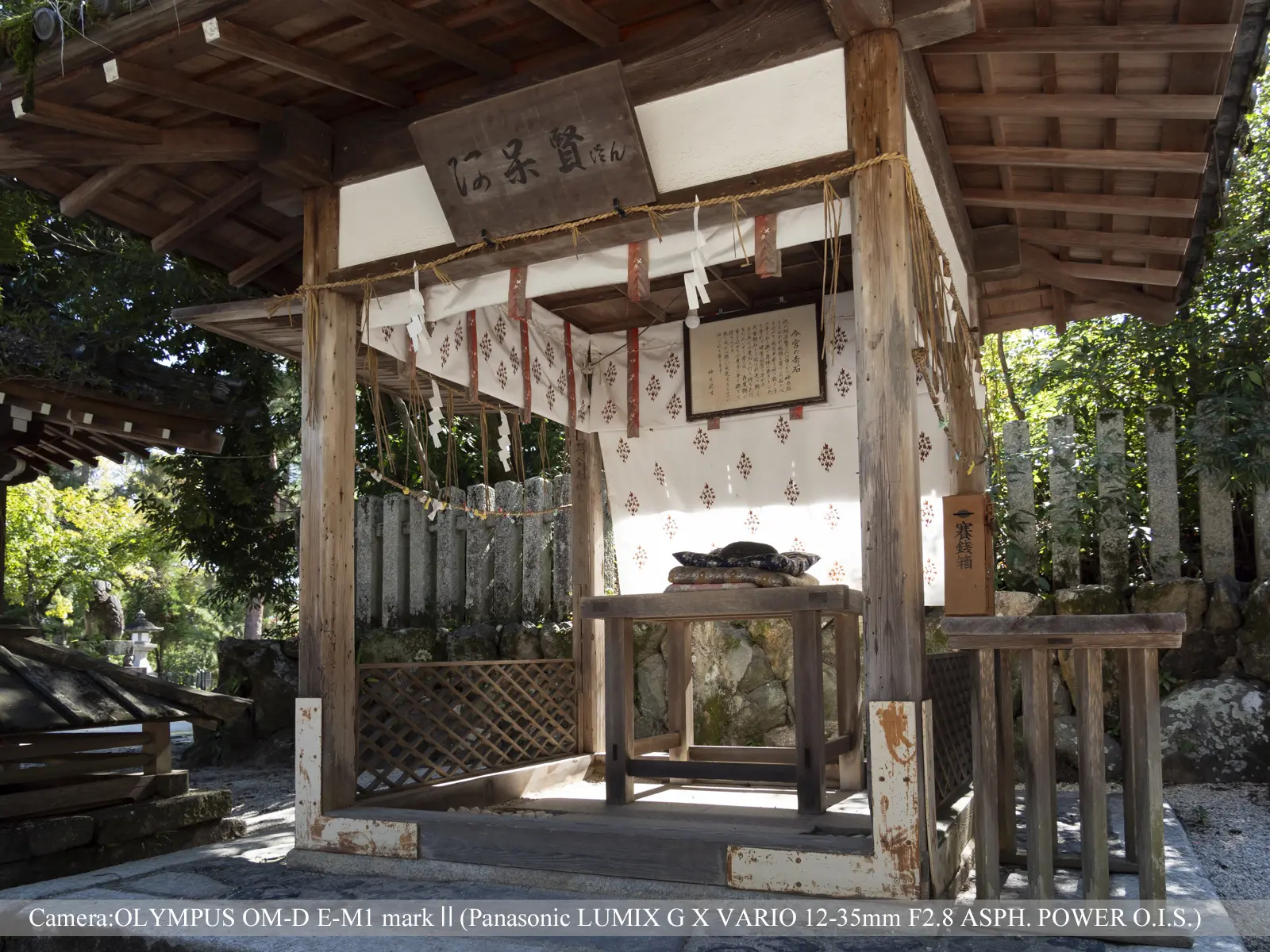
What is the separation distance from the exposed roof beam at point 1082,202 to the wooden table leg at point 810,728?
100 inches

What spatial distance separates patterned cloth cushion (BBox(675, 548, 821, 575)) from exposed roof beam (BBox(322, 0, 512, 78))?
265 cm

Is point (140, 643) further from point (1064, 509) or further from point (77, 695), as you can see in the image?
point (1064, 509)

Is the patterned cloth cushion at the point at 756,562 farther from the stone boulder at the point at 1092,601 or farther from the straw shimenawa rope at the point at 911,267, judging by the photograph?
the stone boulder at the point at 1092,601

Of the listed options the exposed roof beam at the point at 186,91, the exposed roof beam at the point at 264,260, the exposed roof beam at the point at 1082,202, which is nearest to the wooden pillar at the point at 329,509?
the exposed roof beam at the point at 186,91

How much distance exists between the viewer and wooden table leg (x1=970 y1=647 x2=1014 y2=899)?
3.14 meters

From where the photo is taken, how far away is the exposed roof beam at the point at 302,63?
3.66m

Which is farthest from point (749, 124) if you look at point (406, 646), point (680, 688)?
point (406, 646)

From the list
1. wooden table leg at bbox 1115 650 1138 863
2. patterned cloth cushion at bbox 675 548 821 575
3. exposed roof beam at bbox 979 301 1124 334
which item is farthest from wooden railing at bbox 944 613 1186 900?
exposed roof beam at bbox 979 301 1124 334

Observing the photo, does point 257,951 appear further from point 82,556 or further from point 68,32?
point 82,556

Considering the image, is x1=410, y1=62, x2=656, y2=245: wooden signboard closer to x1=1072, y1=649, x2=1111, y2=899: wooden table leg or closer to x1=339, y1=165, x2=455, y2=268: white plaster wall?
x1=339, y1=165, x2=455, y2=268: white plaster wall

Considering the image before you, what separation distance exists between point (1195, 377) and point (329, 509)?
6.21m

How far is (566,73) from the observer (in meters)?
4.04

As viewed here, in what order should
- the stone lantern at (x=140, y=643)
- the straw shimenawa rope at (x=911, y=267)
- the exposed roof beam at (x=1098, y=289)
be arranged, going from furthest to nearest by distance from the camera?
the stone lantern at (x=140, y=643)
the exposed roof beam at (x=1098, y=289)
the straw shimenawa rope at (x=911, y=267)

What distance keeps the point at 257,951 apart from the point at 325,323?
280cm
